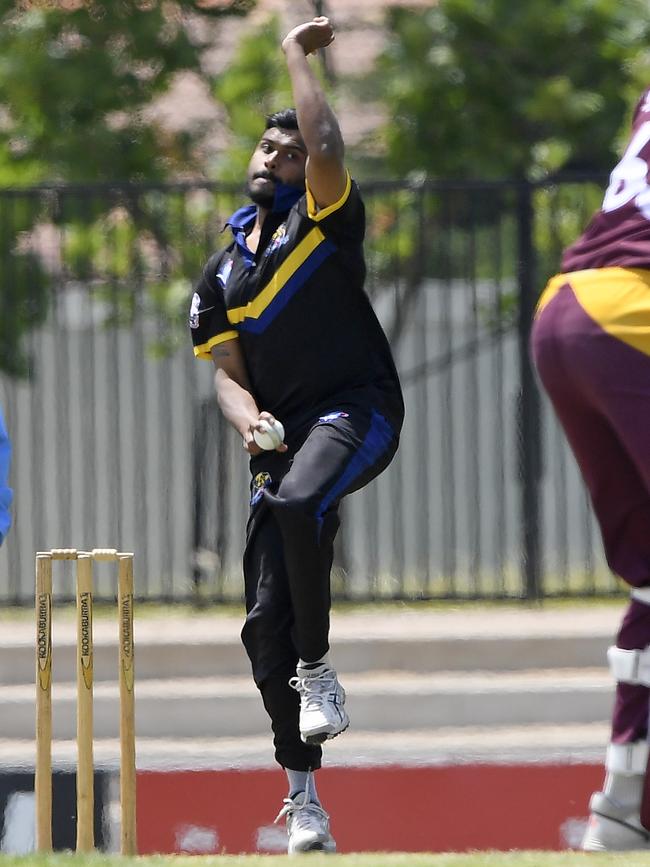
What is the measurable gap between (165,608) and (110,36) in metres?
3.77

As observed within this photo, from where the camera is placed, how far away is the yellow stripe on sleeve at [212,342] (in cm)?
502

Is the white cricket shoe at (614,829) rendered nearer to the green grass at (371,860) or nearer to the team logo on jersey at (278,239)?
the green grass at (371,860)

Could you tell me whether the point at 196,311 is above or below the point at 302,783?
above

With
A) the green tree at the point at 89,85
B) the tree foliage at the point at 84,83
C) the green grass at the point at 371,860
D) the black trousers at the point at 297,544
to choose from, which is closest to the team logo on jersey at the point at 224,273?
the black trousers at the point at 297,544

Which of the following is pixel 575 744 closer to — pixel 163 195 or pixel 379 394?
pixel 379 394

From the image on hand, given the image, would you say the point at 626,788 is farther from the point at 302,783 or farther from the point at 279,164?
the point at 279,164

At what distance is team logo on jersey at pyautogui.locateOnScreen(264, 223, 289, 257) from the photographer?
16.1ft

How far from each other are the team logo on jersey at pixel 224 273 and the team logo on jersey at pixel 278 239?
164 millimetres

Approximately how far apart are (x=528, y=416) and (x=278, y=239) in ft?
16.9

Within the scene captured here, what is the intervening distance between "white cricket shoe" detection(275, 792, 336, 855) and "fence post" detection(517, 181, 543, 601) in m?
5.11

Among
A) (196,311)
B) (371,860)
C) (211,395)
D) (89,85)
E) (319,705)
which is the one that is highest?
(89,85)

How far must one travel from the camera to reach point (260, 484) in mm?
4891

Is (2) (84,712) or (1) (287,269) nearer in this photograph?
(2) (84,712)

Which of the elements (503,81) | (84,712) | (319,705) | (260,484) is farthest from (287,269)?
(503,81)
